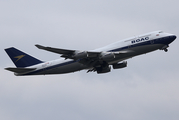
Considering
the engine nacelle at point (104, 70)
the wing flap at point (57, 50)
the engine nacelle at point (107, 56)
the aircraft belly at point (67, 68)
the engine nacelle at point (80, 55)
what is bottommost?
the engine nacelle at point (104, 70)

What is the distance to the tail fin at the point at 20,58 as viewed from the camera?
189 feet

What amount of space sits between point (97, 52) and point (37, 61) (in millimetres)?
13344

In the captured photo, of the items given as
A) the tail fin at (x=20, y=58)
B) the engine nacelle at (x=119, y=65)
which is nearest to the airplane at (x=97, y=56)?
the tail fin at (x=20, y=58)

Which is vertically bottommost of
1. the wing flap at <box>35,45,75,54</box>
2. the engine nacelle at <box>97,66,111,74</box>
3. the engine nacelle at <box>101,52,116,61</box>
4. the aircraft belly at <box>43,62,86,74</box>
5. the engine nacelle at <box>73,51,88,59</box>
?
the engine nacelle at <box>97,66,111,74</box>

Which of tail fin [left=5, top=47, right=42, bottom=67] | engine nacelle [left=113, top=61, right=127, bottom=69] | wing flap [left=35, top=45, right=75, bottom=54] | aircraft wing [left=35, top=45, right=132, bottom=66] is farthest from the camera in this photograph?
engine nacelle [left=113, top=61, right=127, bottom=69]

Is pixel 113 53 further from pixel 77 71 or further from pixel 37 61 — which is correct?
pixel 37 61

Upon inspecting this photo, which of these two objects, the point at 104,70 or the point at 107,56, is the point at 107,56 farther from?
the point at 104,70

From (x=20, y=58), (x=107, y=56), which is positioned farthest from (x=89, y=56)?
(x=20, y=58)

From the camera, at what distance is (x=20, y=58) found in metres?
58.3

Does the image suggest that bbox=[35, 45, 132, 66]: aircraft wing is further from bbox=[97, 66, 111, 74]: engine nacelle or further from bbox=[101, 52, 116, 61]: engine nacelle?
bbox=[97, 66, 111, 74]: engine nacelle

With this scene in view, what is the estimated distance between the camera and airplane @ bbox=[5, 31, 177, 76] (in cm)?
5034

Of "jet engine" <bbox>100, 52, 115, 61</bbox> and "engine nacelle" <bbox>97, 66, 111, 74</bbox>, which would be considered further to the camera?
Answer: "engine nacelle" <bbox>97, 66, 111, 74</bbox>

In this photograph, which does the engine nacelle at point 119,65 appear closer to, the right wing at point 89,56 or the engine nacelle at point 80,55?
the right wing at point 89,56

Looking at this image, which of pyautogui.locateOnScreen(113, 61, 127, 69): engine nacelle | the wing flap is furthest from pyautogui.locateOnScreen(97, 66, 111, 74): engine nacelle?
the wing flap
